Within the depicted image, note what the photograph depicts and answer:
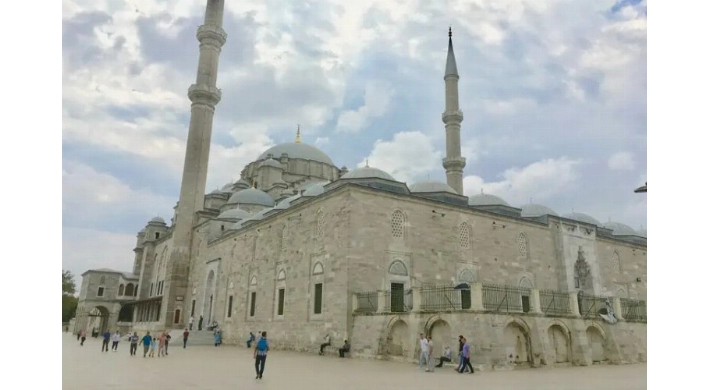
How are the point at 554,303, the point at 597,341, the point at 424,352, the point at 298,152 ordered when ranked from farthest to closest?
the point at 298,152 < the point at 597,341 < the point at 554,303 < the point at 424,352

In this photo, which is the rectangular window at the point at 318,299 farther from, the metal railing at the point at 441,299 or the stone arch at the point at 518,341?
the stone arch at the point at 518,341

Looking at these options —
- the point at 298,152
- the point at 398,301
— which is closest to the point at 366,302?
the point at 398,301

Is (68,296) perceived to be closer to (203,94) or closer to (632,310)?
(203,94)

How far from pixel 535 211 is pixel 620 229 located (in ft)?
24.7

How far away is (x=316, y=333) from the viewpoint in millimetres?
14977

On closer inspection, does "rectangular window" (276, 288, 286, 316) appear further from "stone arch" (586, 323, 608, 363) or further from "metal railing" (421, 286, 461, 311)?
"stone arch" (586, 323, 608, 363)

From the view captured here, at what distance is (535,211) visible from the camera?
899 inches

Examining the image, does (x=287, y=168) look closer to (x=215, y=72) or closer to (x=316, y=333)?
(x=215, y=72)

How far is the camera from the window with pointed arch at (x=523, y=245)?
741 inches

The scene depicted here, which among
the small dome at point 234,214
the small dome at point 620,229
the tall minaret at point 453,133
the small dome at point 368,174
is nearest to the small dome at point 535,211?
the tall minaret at point 453,133

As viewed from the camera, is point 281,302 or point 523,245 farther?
point 523,245

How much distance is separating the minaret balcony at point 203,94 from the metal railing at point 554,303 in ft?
67.8

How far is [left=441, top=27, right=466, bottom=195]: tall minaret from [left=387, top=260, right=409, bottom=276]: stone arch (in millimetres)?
11038
